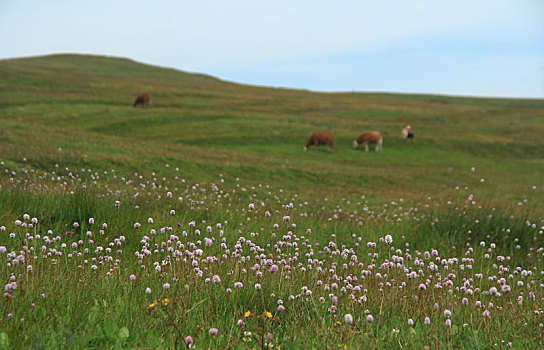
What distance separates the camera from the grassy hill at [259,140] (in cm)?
2075

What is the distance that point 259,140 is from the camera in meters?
37.5

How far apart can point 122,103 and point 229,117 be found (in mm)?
15475

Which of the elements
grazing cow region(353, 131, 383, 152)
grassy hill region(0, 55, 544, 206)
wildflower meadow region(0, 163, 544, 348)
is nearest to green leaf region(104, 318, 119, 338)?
wildflower meadow region(0, 163, 544, 348)

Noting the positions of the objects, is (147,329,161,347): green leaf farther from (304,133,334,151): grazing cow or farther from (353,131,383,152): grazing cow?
(353,131,383,152): grazing cow

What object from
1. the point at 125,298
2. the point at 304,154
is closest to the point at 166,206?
the point at 125,298

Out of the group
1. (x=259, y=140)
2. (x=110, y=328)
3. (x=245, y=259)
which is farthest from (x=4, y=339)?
(x=259, y=140)

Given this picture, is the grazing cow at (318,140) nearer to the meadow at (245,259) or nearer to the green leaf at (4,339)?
the meadow at (245,259)

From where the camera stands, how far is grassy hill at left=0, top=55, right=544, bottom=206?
68.1ft

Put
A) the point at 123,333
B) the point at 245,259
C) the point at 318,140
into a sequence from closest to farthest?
1. the point at 123,333
2. the point at 245,259
3. the point at 318,140

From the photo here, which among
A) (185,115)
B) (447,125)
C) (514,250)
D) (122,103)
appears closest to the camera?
(514,250)

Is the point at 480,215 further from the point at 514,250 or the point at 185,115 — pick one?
the point at 185,115

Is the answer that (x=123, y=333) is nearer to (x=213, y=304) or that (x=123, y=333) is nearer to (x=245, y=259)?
Result: (x=213, y=304)

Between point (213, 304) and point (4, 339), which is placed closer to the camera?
point (4, 339)

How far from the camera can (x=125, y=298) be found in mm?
3912
